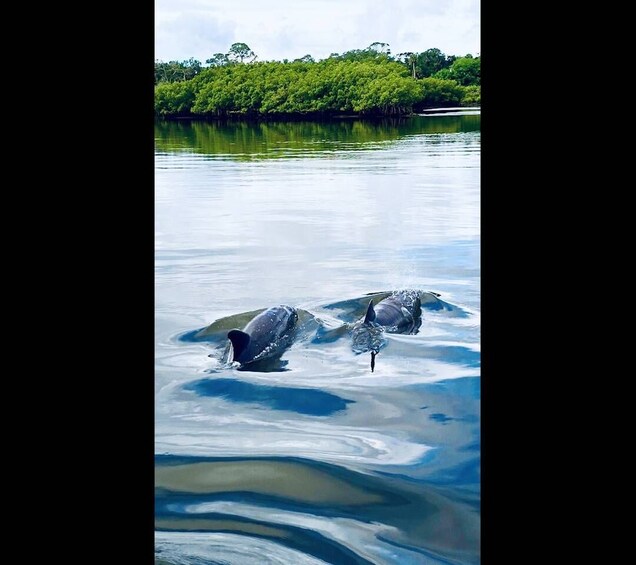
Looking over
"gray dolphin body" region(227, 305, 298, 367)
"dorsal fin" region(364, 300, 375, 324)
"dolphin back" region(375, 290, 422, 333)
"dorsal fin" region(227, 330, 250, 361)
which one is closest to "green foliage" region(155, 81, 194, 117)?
"dolphin back" region(375, 290, 422, 333)

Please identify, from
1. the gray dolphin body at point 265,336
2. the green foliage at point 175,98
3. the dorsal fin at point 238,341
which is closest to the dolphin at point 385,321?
the gray dolphin body at point 265,336

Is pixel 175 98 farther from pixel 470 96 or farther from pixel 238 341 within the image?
pixel 238 341

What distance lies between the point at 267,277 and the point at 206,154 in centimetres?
926

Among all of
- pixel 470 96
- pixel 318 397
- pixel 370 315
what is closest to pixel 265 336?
pixel 370 315

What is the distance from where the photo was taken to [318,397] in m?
4.28

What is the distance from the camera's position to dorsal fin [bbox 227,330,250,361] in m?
4.69

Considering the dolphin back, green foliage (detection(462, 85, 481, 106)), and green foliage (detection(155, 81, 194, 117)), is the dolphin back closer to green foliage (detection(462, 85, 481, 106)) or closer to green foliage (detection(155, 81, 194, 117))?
green foliage (detection(462, 85, 481, 106))

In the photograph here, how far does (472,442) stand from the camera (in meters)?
3.54

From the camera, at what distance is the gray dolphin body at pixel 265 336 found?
15.6 feet

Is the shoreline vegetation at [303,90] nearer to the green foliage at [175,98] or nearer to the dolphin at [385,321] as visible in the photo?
the green foliage at [175,98]

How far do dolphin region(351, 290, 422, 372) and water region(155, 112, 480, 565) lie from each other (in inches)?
3.1
